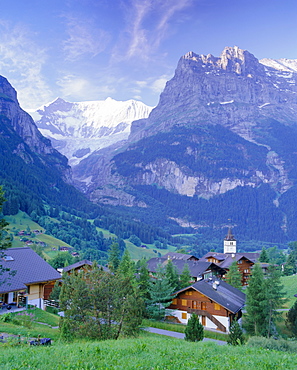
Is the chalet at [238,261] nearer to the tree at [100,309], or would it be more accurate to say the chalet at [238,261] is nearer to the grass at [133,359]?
the tree at [100,309]

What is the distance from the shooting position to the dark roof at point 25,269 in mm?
35716

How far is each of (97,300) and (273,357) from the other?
41.0 feet

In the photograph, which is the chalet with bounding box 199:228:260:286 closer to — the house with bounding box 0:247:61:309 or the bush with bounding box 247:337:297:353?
the house with bounding box 0:247:61:309

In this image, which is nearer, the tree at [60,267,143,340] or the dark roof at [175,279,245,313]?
the tree at [60,267,143,340]

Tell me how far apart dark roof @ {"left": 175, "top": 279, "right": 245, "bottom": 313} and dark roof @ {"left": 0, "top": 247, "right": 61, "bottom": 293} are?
22247 mm

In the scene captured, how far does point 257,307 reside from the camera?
4328 centimetres

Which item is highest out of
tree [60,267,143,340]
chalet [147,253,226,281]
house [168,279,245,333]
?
tree [60,267,143,340]

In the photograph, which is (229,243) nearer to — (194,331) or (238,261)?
(238,261)

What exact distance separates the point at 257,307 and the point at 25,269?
→ 30159 millimetres

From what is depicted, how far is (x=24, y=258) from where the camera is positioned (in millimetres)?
40562

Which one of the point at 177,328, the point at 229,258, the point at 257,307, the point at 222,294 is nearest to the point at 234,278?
the point at 222,294

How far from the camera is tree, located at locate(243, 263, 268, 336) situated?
4297 centimetres

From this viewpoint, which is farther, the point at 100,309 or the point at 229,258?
the point at 229,258

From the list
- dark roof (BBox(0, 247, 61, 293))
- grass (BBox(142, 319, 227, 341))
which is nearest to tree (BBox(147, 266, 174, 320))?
grass (BBox(142, 319, 227, 341))
